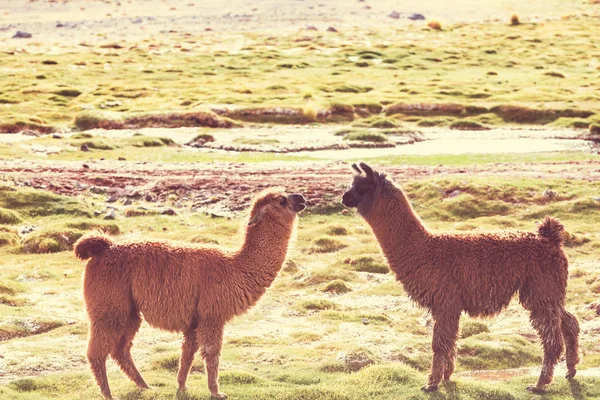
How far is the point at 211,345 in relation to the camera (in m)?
10.9

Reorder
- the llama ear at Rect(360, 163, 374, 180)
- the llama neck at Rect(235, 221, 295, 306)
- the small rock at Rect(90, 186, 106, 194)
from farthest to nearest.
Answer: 1. the small rock at Rect(90, 186, 106, 194)
2. the llama ear at Rect(360, 163, 374, 180)
3. the llama neck at Rect(235, 221, 295, 306)

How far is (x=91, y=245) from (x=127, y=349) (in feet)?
4.55

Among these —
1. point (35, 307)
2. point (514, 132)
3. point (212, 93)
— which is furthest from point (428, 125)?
point (35, 307)

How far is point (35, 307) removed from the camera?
1758cm

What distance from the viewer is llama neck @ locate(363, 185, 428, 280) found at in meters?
12.1

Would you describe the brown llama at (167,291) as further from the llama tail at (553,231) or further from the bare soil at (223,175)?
the bare soil at (223,175)

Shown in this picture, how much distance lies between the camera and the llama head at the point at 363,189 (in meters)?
12.1

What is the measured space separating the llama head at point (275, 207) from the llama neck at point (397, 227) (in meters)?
1.18

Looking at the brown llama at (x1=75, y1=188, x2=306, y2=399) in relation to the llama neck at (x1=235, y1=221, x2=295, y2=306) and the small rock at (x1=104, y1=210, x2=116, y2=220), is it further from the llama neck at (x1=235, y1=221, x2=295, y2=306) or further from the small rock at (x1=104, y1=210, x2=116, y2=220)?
the small rock at (x1=104, y1=210, x2=116, y2=220)

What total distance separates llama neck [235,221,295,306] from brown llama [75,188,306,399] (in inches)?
0.5

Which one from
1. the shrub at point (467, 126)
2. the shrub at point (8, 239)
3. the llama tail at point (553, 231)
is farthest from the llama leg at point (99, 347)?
the shrub at point (467, 126)

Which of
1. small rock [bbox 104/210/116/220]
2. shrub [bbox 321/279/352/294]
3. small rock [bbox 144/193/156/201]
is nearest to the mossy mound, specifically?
small rock [bbox 104/210/116/220]

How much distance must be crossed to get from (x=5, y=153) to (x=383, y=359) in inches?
1045

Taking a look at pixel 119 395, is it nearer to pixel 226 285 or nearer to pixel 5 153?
pixel 226 285
